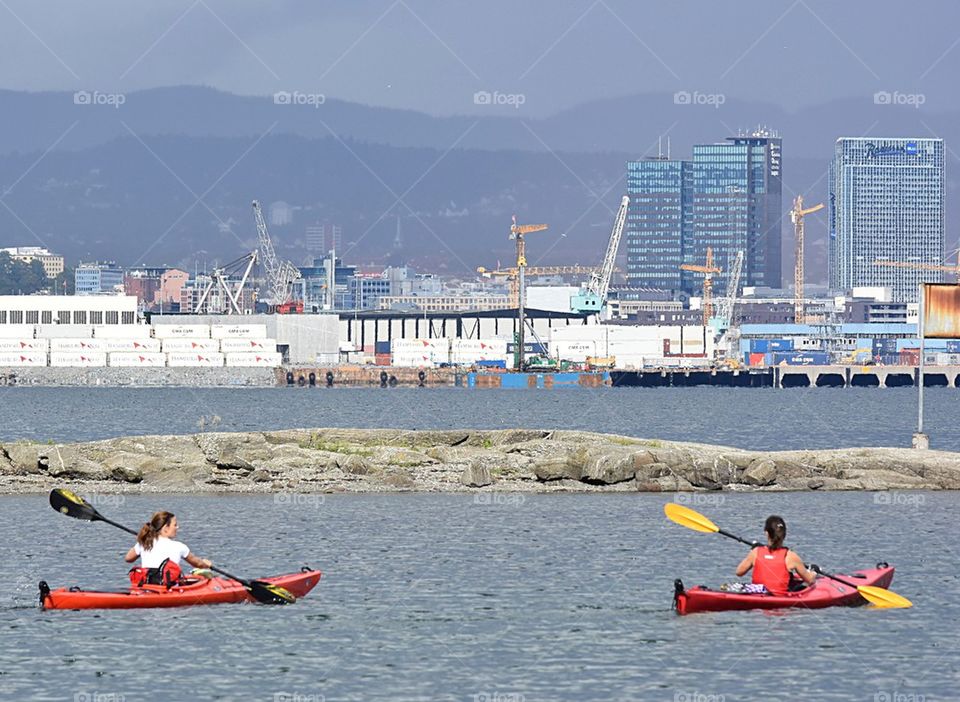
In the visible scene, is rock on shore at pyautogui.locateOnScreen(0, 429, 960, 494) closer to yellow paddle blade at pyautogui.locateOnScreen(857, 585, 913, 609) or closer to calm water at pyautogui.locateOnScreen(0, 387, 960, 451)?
yellow paddle blade at pyautogui.locateOnScreen(857, 585, 913, 609)

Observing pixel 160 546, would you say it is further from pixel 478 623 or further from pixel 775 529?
pixel 775 529

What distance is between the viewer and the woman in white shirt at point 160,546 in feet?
87.1

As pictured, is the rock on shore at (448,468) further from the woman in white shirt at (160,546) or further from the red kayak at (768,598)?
the woman in white shirt at (160,546)

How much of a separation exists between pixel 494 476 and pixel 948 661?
2431 centimetres

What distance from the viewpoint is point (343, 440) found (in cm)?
5422

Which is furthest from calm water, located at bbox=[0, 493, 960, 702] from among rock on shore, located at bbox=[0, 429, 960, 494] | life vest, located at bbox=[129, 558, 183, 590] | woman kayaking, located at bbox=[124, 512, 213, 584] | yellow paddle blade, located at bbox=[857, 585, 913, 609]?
rock on shore, located at bbox=[0, 429, 960, 494]

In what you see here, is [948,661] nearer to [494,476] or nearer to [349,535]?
[349,535]

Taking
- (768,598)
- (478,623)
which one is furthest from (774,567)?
(478,623)

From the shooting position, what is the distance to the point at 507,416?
382 ft

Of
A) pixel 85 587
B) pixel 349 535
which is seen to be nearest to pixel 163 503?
pixel 349 535

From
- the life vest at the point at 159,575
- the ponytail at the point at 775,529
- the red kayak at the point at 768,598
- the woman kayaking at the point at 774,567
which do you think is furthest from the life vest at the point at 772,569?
the life vest at the point at 159,575

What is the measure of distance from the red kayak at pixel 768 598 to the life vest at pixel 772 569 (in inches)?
6.2

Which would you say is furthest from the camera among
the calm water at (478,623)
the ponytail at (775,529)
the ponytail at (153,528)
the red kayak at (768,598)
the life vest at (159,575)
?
the life vest at (159,575)

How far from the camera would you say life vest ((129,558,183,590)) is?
89.4 feet
